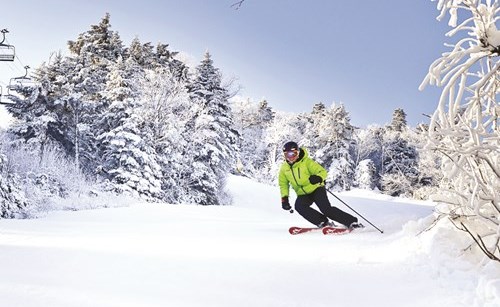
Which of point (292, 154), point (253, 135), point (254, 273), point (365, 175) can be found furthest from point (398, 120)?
point (254, 273)

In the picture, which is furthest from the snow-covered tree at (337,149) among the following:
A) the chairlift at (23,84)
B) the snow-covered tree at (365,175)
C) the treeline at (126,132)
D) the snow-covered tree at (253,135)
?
the chairlift at (23,84)

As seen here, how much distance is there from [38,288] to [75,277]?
0.35 m

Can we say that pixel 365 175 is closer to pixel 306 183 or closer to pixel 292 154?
pixel 306 183

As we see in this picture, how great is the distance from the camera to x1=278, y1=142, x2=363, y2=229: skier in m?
5.65

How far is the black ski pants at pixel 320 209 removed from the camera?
5441 mm

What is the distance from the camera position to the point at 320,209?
581 centimetres

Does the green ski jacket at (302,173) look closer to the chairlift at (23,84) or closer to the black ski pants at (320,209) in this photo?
the black ski pants at (320,209)

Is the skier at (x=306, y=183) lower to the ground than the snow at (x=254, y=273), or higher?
higher

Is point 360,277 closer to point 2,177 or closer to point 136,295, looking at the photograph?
point 136,295

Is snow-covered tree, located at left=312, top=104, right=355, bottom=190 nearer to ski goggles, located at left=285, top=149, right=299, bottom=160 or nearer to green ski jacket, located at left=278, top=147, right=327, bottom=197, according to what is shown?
green ski jacket, located at left=278, top=147, right=327, bottom=197

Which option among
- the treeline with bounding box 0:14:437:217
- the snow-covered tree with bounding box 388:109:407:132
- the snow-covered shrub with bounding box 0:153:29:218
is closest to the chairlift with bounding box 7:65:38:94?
the treeline with bounding box 0:14:437:217

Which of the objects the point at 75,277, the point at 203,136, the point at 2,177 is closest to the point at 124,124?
the point at 203,136

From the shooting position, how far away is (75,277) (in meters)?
2.77

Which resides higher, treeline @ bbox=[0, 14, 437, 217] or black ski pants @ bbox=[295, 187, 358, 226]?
treeline @ bbox=[0, 14, 437, 217]
